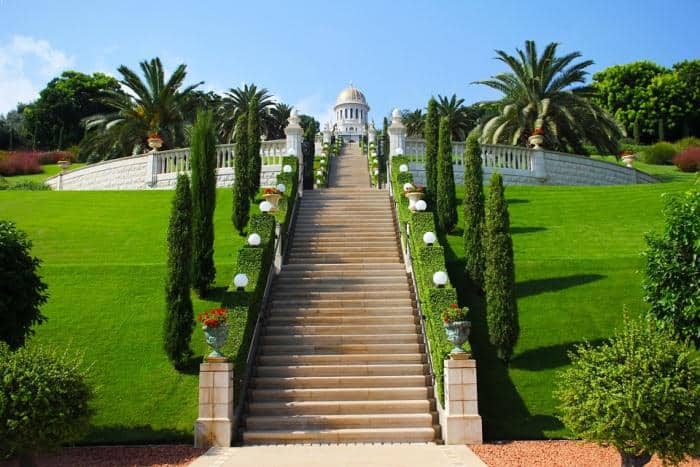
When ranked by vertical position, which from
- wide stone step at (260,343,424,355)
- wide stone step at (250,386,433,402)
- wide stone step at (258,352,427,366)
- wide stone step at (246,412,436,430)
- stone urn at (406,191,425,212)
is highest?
stone urn at (406,191,425,212)

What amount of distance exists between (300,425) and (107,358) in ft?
16.1

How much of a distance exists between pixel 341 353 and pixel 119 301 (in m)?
6.28

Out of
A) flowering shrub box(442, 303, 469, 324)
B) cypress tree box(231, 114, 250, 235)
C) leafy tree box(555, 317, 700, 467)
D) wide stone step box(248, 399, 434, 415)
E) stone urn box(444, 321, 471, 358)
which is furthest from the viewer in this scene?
cypress tree box(231, 114, 250, 235)

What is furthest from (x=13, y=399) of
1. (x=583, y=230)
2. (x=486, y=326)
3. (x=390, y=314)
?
(x=583, y=230)

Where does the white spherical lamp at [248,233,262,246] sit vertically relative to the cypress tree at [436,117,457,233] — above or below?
below

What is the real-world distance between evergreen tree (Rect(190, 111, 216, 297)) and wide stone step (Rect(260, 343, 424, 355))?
10.4ft

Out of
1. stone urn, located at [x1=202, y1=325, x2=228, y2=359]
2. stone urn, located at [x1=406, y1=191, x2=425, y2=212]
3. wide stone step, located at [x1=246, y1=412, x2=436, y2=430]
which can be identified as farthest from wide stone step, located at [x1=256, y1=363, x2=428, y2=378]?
stone urn, located at [x1=406, y1=191, x2=425, y2=212]

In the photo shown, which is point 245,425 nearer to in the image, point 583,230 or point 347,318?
point 347,318

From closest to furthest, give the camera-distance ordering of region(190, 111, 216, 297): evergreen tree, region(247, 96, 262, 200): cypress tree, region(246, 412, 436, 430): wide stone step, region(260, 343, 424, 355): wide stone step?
region(246, 412, 436, 430): wide stone step < region(260, 343, 424, 355): wide stone step < region(190, 111, 216, 297): evergreen tree < region(247, 96, 262, 200): cypress tree

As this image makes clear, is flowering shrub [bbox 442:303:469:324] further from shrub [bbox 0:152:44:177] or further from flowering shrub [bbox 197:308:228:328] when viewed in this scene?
shrub [bbox 0:152:44:177]

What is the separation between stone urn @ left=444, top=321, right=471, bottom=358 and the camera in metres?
12.2

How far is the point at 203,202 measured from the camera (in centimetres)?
1806

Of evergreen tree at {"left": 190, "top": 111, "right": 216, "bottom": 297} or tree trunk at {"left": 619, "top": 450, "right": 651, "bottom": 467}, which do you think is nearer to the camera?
tree trunk at {"left": 619, "top": 450, "right": 651, "bottom": 467}

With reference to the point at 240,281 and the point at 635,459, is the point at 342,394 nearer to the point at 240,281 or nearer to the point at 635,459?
the point at 240,281
